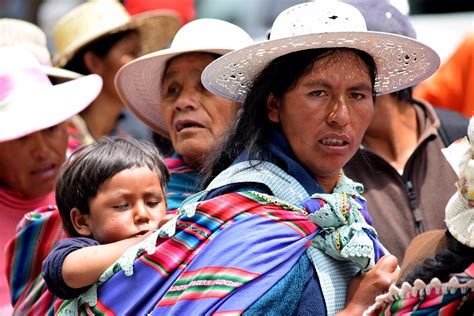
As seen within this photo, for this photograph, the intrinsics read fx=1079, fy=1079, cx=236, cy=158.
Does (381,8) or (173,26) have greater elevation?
(381,8)

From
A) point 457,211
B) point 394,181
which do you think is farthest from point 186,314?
point 394,181

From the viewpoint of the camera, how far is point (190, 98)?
446cm

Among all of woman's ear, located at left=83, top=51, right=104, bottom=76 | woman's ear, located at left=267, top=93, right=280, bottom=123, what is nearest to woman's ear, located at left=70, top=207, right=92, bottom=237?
woman's ear, located at left=267, top=93, right=280, bottom=123

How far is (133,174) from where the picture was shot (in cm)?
387

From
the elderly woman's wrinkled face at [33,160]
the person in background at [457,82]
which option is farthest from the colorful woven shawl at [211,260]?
the person in background at [457,82]

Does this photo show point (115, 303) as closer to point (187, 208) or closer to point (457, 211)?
point (187, 208)

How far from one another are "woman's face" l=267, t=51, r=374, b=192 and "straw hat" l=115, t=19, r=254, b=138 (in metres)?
0.86

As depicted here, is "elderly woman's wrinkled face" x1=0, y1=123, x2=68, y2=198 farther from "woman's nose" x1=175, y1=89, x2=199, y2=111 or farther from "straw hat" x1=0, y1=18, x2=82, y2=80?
"straw hat" x1=0, y1=18, x2=82, y2=80

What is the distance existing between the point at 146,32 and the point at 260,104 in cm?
310

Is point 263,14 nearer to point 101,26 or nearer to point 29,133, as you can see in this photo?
point 101,26

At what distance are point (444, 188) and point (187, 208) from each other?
1467 mm

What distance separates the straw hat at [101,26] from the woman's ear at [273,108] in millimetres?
3028

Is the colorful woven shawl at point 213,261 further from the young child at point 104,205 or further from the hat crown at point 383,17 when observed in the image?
the hat crown at point 383,17

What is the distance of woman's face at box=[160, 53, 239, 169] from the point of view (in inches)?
174
